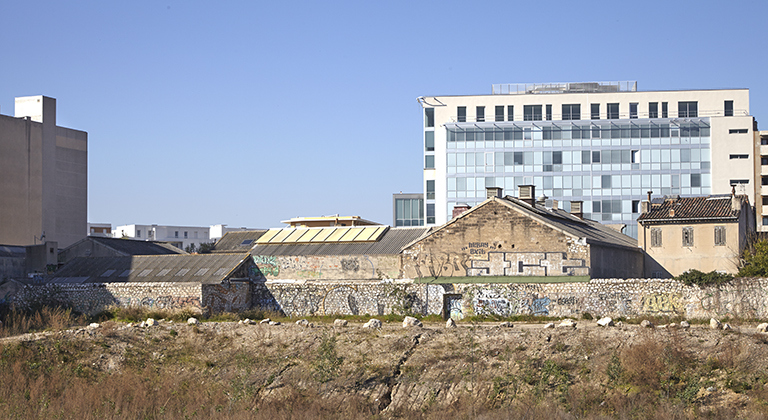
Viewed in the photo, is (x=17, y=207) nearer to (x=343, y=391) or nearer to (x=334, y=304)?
(x=334, y=304)

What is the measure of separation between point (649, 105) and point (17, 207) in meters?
57.7

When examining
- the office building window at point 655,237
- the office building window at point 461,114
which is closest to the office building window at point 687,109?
the office building window at point 461,114

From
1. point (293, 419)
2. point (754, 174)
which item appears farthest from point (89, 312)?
point (754, 174)

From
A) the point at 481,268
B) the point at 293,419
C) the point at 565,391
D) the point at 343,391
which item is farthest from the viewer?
the point at 481,268

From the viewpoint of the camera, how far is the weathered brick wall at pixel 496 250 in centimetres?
4119

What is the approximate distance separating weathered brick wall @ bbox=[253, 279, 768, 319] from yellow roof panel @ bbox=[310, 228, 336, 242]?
469cm

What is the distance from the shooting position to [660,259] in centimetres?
5047

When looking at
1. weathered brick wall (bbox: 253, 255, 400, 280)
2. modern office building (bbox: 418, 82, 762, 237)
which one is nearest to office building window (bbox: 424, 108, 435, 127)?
modern office building (bbox: 418, 82, 762, 237)

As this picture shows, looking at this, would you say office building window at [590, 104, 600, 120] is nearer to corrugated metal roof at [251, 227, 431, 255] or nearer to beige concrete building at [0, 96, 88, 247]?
corrugated metal roof at [251, 227, 431, 255]

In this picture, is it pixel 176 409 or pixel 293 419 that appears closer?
pixel 293 419

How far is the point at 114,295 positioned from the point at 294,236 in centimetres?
1083

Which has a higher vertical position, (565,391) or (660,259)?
(660,259)

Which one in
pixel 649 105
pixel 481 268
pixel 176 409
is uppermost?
pixel 649 105

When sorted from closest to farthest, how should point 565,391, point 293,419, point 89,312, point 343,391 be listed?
point 293,419 → point 565,391 → point 343,391 → point 89,312
